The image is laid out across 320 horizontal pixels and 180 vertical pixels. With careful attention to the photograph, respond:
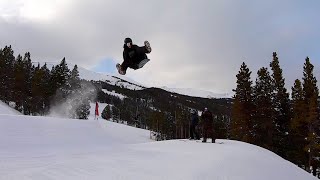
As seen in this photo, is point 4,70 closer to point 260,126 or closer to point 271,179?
point 260,126

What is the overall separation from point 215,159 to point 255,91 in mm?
33386

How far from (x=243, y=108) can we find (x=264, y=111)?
2.55m

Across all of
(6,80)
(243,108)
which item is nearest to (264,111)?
(243,108)

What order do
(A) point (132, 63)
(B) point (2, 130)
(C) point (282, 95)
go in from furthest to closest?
(C) point (282, 95)
(B) point (2, 130)
(A) point (132, 63)

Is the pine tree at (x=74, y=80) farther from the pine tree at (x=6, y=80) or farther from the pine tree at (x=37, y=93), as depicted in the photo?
the pine tree at (x=6, y=80)

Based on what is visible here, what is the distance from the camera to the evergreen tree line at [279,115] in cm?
4022

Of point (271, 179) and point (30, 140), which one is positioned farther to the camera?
point (30, 140)

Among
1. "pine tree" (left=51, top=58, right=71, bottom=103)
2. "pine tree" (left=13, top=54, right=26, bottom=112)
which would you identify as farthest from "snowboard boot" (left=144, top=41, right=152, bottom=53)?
"pine tree" (left=51, top=58, right=71, bottom=103)

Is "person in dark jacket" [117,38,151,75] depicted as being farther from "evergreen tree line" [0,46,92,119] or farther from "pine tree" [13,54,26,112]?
"pine tree" [13,54,26,112]

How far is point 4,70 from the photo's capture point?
73312 mm

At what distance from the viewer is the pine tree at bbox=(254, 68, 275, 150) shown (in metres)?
40.5

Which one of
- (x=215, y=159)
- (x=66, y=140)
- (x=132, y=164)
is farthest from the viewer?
(x=66, y=140)

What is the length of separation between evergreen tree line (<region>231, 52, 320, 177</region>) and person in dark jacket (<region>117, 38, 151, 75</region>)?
3249 cm

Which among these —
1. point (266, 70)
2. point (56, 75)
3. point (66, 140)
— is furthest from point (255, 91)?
point (56, 75)
